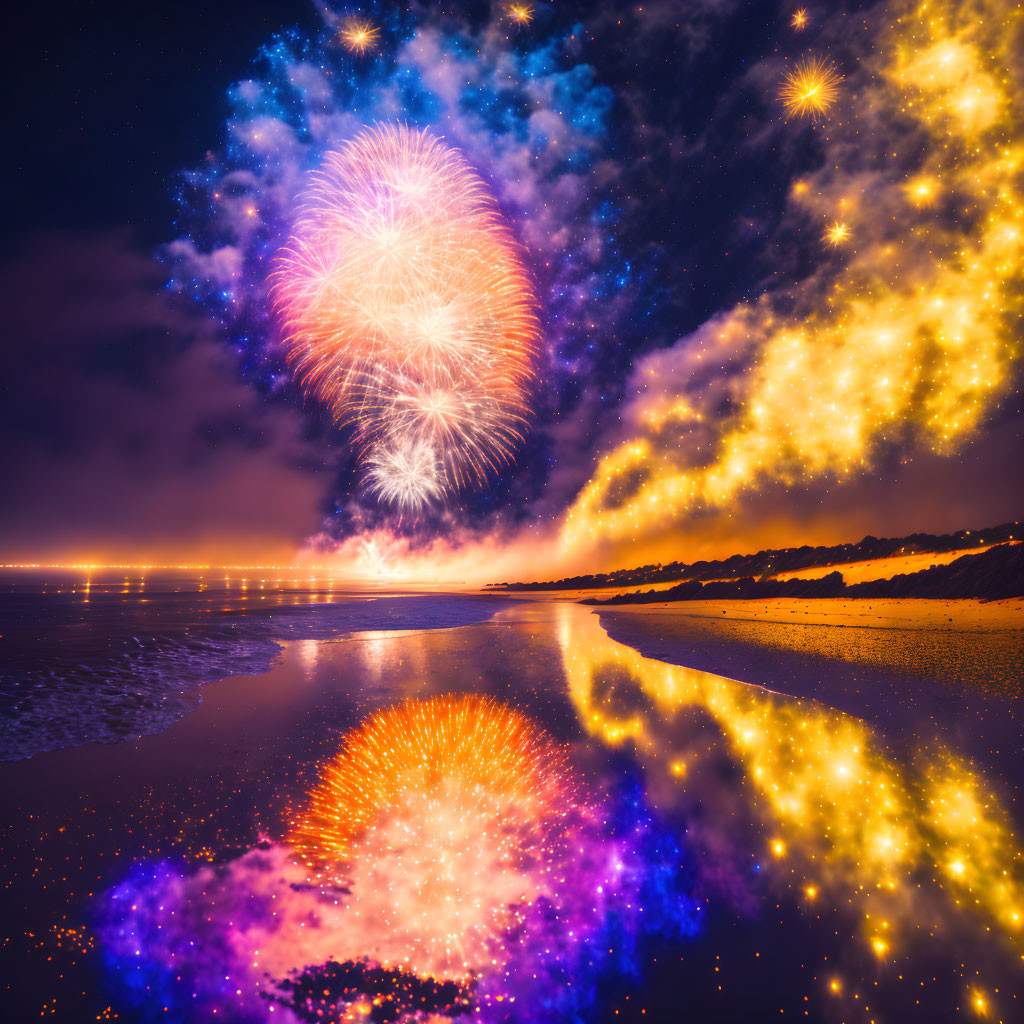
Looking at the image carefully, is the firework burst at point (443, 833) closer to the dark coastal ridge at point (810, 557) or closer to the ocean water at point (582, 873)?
the ocean water at point (582, 873)

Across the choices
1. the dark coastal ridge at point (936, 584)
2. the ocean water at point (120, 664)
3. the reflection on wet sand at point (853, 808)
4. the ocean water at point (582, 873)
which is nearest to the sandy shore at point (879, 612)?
the dark coastal ridge at point (936, 584)

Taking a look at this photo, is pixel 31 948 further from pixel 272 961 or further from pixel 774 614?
pixel 774 614

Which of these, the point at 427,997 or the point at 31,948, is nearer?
the point at 427,997

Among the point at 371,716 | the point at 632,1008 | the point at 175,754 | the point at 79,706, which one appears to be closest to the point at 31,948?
the point at 175,754

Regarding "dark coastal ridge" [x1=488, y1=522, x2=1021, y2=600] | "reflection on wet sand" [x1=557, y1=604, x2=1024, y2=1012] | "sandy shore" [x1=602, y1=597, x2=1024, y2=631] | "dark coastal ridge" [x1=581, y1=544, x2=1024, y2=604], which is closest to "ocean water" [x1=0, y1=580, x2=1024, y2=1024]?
"reflection on wet sand" [x1=557, y1=604, x2=1024, y2=1012]

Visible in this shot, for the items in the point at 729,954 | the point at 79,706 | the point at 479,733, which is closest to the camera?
the point at 729,954
